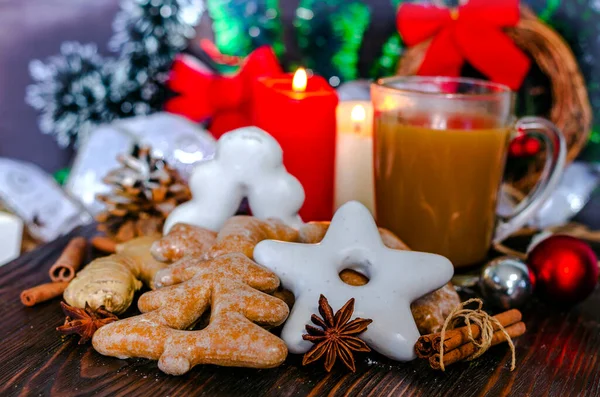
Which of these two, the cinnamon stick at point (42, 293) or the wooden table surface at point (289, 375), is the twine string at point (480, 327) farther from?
the cinnamon stick at point (42, 293)

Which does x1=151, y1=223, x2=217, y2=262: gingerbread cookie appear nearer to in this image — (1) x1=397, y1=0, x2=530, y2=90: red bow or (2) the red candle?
(2) the red candle

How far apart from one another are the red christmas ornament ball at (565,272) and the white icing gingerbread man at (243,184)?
1.08 feet

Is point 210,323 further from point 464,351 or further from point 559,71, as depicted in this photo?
point 559,71

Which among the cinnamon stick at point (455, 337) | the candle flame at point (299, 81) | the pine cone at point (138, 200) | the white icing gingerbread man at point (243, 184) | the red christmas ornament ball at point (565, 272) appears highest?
the candle flame at point (299, 81)

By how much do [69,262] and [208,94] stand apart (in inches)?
25.3

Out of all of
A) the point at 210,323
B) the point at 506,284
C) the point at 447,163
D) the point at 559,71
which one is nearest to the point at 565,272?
the point at 506,284

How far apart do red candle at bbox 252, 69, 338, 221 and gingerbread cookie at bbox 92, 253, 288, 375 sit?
0.90 feet

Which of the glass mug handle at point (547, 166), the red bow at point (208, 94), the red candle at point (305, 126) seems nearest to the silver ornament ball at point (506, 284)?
the glass mug handle at point (547, 166)

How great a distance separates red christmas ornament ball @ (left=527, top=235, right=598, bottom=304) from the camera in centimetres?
76

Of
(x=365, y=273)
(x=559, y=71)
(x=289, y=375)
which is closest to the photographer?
(x=289, y=375)

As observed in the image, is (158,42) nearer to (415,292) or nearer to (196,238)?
(196,238)

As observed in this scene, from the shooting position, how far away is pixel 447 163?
0.82 meters

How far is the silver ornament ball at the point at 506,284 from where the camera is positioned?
741 mm

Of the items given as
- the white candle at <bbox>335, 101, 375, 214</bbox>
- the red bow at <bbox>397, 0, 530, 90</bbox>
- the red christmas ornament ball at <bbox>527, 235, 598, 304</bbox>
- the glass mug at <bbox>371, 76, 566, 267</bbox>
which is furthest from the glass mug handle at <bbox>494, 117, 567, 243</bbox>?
the red bow at <bbox>397, 0, 530, 90</bbox>
